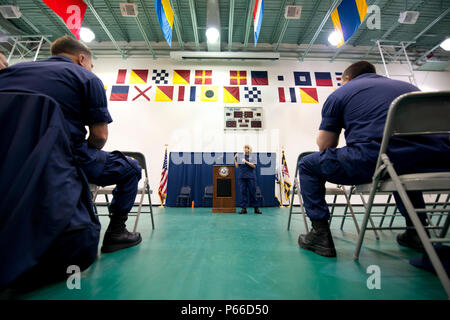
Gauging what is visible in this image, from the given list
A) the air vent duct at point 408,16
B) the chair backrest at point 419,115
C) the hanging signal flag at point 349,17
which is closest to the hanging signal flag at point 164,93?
the hanging signal flag at point 349,17

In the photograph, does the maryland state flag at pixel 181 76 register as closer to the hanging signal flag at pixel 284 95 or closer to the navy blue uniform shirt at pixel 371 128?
the hanging signal flag at pixel 284 95

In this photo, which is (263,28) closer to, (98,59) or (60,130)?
(98,59)

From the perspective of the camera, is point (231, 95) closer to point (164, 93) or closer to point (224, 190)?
point (164, 93)

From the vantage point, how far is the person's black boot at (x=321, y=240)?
104cm

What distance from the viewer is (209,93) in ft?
17.3

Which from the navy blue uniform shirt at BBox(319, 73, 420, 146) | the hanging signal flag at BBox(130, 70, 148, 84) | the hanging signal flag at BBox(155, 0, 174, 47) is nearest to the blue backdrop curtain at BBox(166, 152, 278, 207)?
the hanging signal flag at BBox(130, 70, 148, 84)

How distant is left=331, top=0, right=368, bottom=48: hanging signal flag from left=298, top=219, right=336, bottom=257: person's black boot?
131 inches

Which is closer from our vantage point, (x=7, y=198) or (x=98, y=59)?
(x=7, y=198)

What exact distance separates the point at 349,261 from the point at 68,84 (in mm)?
1673

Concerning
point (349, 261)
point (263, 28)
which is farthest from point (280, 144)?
point (349, 261)

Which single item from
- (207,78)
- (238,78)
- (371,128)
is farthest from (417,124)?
(207,78)
